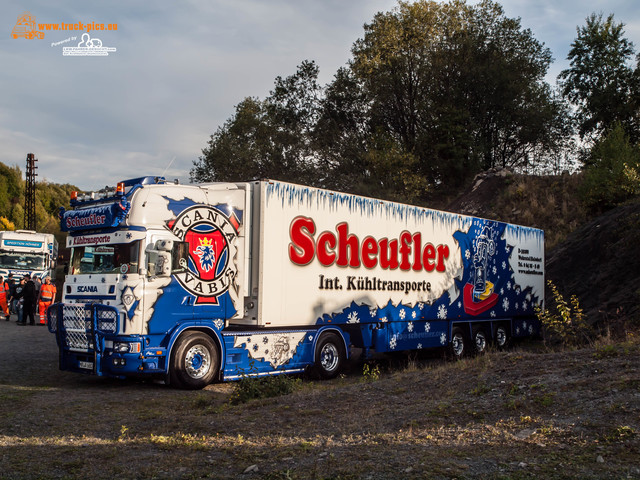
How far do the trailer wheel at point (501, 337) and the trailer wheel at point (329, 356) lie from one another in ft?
22.7

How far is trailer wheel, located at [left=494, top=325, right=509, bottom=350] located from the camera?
707 inches

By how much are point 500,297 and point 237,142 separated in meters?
26.9

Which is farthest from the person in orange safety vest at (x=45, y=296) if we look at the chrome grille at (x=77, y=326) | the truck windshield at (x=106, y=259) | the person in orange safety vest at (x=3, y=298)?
the chrome grille at (x=77, y=326)

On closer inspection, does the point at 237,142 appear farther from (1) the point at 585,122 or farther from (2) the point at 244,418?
(2) the point at 244,418

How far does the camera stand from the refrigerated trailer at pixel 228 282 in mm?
10375

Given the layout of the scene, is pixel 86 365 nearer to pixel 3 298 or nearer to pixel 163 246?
pixel 163 246

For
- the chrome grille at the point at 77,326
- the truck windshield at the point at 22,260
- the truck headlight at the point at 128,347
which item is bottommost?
the truck headlight at the point at 128,347

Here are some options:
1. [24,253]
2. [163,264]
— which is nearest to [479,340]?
[163,264]

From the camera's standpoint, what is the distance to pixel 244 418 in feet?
24.4

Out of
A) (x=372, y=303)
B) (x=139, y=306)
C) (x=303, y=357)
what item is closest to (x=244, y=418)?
(x=139, y=306)

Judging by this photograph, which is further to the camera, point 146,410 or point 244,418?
point 146,410

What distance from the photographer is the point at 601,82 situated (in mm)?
39531

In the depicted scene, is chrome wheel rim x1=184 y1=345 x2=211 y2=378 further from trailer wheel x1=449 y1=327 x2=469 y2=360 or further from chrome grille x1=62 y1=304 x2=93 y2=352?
trailer wheel x1=449 y1=327 x2=469 y2=360

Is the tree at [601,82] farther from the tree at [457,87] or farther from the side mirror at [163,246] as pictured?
the side mirror at [163,246]
